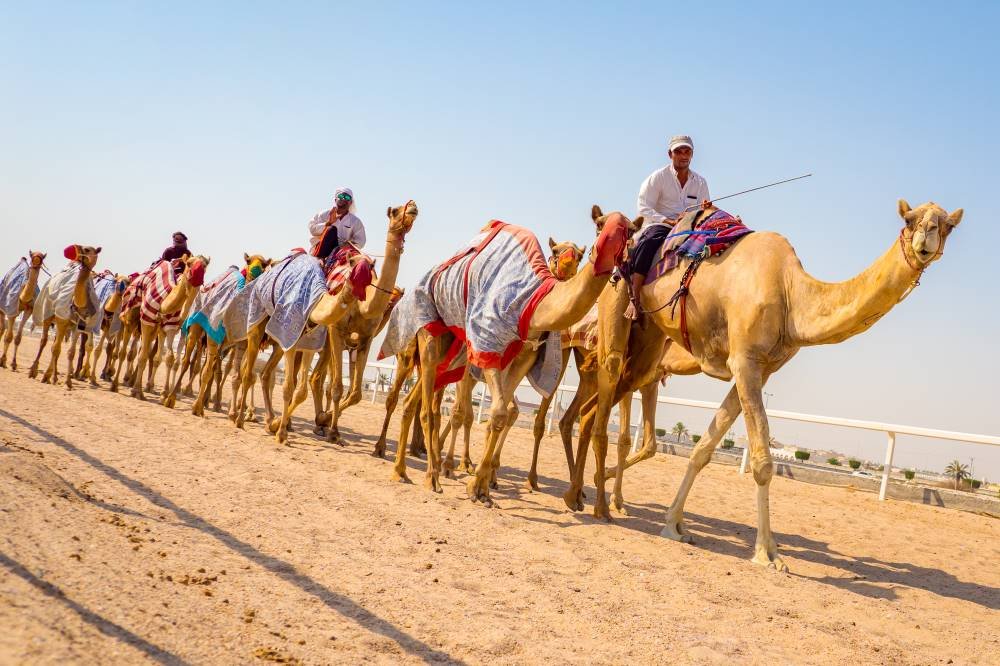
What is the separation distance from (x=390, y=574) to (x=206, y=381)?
935cm

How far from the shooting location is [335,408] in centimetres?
1173

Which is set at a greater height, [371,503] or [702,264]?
→ [702,264]

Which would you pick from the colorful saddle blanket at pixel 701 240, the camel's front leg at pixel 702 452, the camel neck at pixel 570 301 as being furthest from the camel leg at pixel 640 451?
the camel neck at pixel 570 301

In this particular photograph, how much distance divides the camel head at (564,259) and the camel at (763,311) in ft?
3.73

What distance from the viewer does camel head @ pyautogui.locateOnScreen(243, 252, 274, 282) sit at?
533 inches

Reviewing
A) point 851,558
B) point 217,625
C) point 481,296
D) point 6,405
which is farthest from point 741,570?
point 6,405

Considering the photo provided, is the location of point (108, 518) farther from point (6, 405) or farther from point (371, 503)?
point (6, 405)

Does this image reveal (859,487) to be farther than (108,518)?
Yes

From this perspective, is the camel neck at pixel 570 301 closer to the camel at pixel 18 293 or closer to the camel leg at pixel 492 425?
the camel leg at pixel 492 425

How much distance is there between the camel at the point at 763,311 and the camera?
248 inches

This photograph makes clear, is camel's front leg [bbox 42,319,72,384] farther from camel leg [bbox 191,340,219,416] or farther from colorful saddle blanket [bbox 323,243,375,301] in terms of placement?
colorful saddle blanket [bbox 323,243,375,301]

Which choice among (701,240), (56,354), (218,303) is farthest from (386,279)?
(56,354)

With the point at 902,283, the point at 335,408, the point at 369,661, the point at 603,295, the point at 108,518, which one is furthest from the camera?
the point at 335,408

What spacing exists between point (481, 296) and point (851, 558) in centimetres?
443
